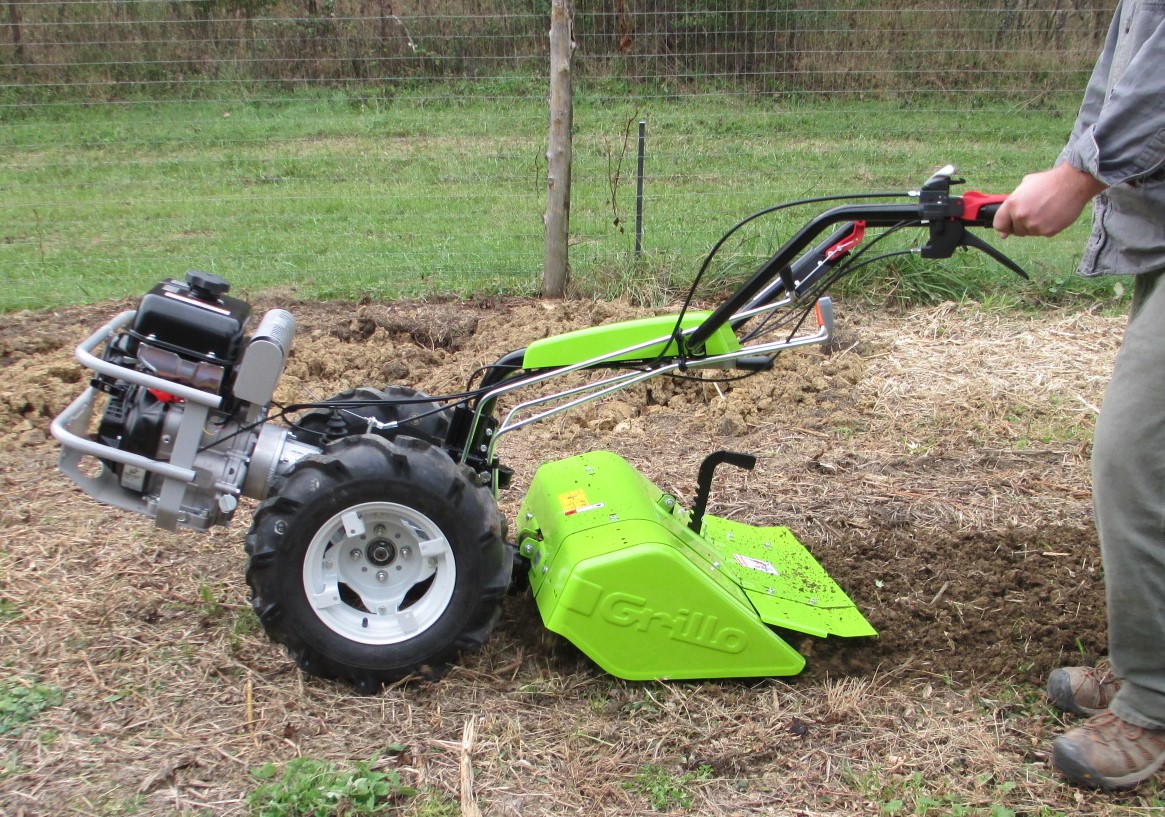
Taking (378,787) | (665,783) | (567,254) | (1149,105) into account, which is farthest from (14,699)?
(567,254)

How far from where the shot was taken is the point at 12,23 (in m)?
8.27

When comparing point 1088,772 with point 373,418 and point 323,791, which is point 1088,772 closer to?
point 323,791

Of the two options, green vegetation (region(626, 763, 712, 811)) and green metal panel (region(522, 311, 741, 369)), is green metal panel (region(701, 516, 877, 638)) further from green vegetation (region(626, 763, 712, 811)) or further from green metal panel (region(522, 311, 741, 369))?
green metal panel (region(522, 311, 741, 369))

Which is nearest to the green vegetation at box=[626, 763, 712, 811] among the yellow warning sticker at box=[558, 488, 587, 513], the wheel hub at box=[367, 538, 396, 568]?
the yellow warning sticker at box=[558, 488, 587, 513]

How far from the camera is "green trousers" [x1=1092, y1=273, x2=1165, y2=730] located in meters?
2.40

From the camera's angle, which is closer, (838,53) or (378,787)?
(378,787)

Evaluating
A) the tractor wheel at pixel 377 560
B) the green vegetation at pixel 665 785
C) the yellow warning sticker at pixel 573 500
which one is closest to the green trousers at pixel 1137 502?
the green vegetation at pixel 665 785

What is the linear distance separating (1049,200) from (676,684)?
1.58m

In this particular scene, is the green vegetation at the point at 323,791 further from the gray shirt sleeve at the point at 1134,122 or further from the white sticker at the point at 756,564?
the gray shirt sleeve at the point at 1134,122

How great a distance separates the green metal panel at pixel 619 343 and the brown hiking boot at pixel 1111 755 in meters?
1.32

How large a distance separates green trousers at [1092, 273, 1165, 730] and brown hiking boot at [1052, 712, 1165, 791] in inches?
1.6

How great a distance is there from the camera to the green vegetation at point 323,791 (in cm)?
245

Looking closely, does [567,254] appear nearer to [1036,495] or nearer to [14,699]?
[1036,495]

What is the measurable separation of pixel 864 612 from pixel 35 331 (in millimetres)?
4774
